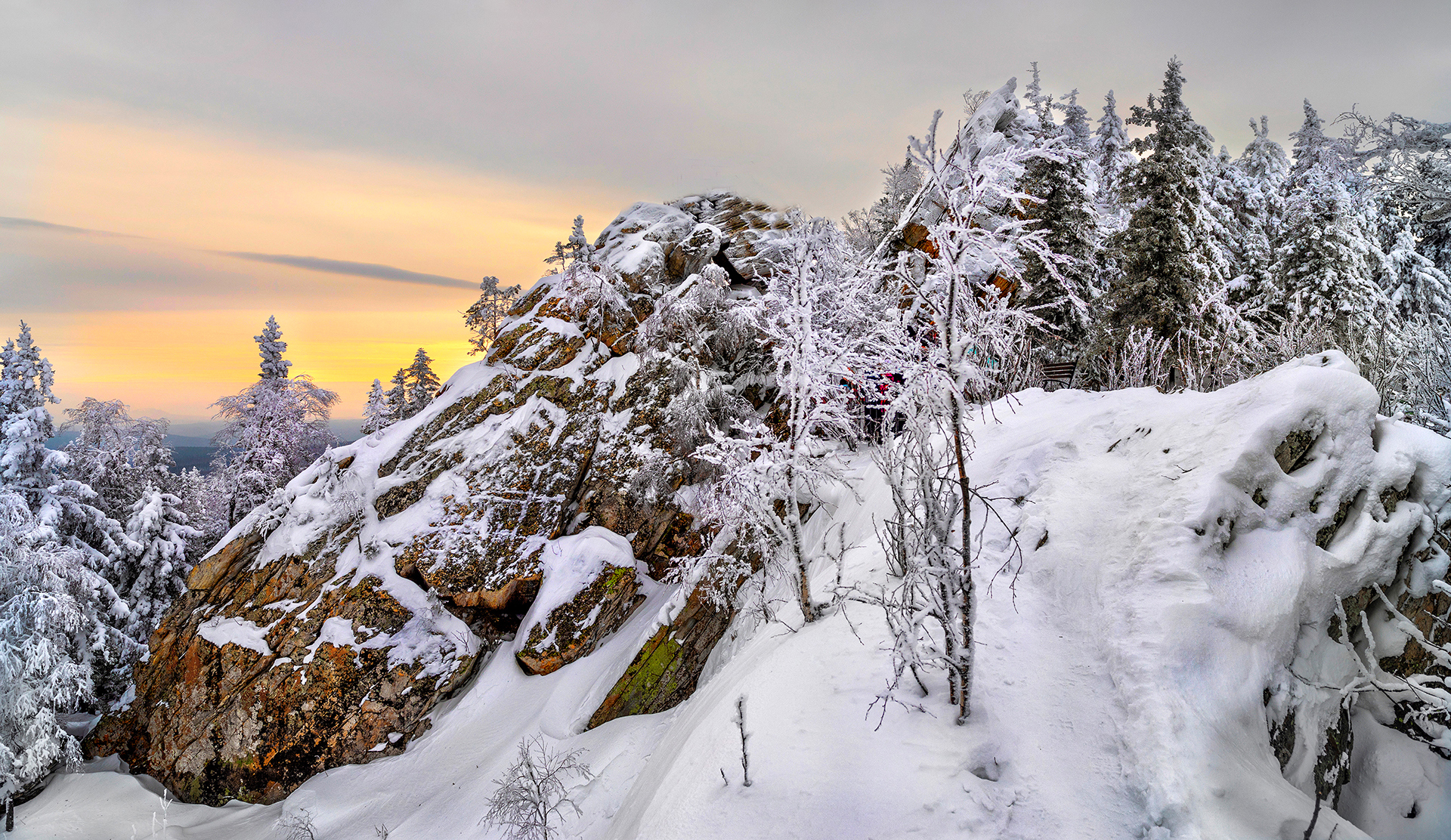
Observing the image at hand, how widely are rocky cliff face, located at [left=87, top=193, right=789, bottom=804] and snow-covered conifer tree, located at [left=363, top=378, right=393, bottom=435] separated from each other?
10815 mm

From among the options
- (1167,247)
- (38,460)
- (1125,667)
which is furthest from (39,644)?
(1167,247)

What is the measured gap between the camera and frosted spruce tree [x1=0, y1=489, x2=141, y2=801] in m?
13.2

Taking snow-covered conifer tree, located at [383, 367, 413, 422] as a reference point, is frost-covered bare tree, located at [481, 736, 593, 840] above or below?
below

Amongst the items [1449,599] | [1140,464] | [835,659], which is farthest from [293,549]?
[1449,599]

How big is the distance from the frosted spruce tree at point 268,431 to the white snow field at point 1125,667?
69.2ft

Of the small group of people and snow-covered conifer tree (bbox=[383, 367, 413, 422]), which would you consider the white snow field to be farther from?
snow-covered conifer tree (bbox=[383, 367, 413, 422])

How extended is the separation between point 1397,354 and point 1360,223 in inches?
568

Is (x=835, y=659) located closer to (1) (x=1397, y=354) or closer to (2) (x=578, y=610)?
(2) (x=578, y=610)

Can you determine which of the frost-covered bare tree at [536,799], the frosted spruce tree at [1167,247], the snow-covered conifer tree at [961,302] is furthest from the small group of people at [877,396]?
the frosted spruce tree at [1167,247]

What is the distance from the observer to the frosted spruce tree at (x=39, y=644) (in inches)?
521

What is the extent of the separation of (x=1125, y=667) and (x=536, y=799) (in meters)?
7.47

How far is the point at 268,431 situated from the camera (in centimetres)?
2217

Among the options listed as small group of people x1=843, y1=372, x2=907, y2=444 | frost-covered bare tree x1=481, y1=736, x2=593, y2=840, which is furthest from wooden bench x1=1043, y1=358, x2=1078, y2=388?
frost-covered bare tree x1=481, y1=736, x2=593, y2=840

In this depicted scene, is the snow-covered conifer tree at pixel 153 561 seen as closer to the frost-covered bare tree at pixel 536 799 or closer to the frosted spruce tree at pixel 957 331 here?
the frost-covered bare tree at pixel 536 799
